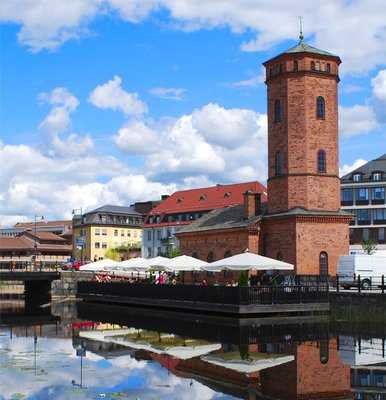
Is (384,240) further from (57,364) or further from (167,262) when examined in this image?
(57,364)

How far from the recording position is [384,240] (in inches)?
3848

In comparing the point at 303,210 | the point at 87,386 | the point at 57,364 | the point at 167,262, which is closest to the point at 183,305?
the point at 167,262

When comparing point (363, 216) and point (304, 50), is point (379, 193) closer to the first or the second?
point (363, 216)

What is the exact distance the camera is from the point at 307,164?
53.2 m

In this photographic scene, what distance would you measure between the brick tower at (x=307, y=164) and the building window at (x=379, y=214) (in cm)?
4594

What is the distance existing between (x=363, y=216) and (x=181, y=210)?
96.5 feet

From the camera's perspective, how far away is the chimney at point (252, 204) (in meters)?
59.2

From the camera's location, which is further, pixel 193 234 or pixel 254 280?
pixel 193 234

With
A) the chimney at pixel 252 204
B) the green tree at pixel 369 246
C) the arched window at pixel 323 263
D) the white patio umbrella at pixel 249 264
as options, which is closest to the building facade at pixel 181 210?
the green tree at pixel 369 246

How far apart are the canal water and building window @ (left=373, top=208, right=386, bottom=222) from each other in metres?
60.8

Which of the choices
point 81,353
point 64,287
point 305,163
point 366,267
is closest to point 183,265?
point 305,163

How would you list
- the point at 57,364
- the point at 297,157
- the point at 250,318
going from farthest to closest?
the point at 297,157
the point at 250,318
the point at 57,364

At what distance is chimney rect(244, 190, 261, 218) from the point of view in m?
59.2

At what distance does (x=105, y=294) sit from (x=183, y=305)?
14959mm
